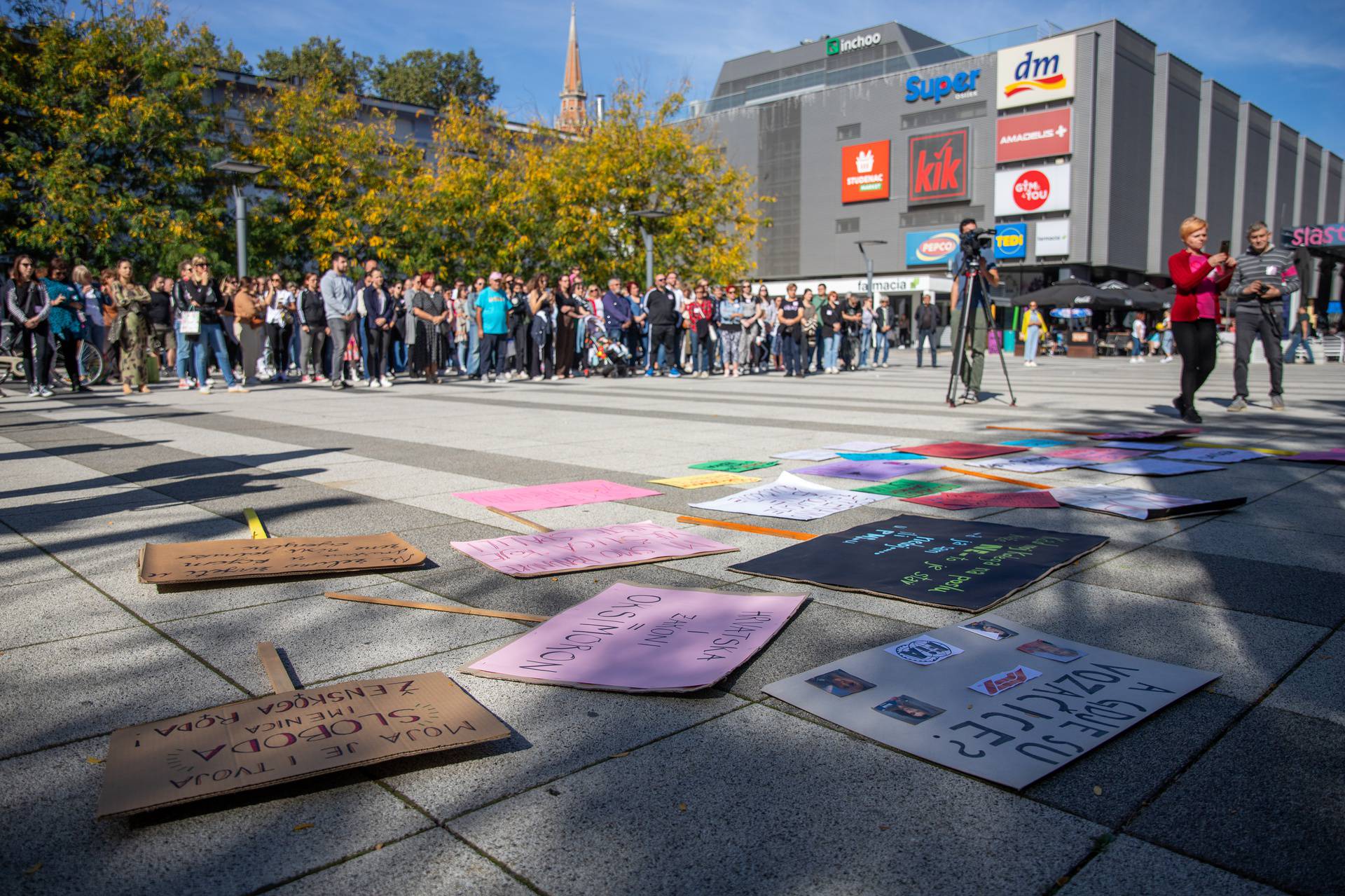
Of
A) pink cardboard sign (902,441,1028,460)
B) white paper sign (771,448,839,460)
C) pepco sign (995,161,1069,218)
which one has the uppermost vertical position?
pepco sign (995,161,1069,218)

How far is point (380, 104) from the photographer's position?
42.1 m

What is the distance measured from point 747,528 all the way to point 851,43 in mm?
63243

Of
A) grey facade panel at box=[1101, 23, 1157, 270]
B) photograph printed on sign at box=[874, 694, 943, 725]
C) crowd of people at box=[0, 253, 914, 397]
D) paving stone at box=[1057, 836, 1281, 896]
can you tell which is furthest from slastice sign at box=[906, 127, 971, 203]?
paving stone at box=[1057, 836, 1281, 896]

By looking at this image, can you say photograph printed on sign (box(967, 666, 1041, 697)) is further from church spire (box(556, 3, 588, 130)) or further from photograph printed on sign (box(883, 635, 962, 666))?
church spire (box(556, 3, 588, 130))

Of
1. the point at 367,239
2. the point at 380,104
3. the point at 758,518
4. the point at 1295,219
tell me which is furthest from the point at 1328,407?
the point at 1295,219

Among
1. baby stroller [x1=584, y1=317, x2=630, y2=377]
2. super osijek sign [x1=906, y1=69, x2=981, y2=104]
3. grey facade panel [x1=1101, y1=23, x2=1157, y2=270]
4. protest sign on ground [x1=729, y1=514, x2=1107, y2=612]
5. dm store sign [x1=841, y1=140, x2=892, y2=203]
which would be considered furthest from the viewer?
dm store sign [x1=841, y1=140, x2=892, y2=203]

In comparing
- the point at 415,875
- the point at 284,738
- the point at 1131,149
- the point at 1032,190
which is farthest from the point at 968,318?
the point at 1131,149

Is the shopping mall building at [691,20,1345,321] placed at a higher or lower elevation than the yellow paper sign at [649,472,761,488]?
higher

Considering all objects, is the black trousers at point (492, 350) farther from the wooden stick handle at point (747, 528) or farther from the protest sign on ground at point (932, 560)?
the protest sign on ground at point (932, 560)

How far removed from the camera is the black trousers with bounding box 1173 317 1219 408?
29.0 ft

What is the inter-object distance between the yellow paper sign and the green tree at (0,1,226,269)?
24.6m

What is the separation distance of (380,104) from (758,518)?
42333mm

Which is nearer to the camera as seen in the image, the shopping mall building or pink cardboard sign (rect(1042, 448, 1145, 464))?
pink cardboard sign (rect(1042, 448, 1145, 464))

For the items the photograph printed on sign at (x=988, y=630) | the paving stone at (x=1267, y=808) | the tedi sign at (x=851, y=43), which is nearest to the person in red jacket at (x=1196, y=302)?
the photograph printed on sign at (x=988, y=630)
